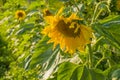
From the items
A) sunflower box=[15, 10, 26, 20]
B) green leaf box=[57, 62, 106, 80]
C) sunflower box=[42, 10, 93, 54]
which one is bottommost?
sunflower box=[15, 10, 26, 20]

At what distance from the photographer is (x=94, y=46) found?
166 centimetres

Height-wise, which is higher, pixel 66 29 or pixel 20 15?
pixel 66 29

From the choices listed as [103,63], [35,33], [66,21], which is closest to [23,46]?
[35,33]

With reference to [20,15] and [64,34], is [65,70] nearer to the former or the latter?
[64,34]

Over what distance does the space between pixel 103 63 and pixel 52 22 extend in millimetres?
933

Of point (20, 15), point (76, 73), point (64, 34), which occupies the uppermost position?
point (64, 34)

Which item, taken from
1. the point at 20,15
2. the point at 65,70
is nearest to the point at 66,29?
the point at 65,70

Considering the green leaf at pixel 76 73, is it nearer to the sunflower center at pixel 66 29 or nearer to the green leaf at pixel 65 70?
the green leaf at pixel 65 70

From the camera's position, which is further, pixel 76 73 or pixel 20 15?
pixel 20 15

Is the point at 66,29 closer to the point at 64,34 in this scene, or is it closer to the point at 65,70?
the point at 64,34

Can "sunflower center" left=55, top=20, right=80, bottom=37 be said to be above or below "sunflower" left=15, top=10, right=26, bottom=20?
above

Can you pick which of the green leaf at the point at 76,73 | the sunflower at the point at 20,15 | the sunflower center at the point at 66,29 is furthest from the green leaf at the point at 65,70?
the sunflower at the point at 20,15

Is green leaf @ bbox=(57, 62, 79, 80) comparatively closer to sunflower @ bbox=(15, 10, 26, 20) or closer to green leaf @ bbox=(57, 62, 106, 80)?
green leaf @ bbox=(57, 62, 106, 80)


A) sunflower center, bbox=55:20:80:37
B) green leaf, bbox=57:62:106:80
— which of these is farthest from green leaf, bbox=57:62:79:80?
sunflower center, bbox=55:20:80:37
